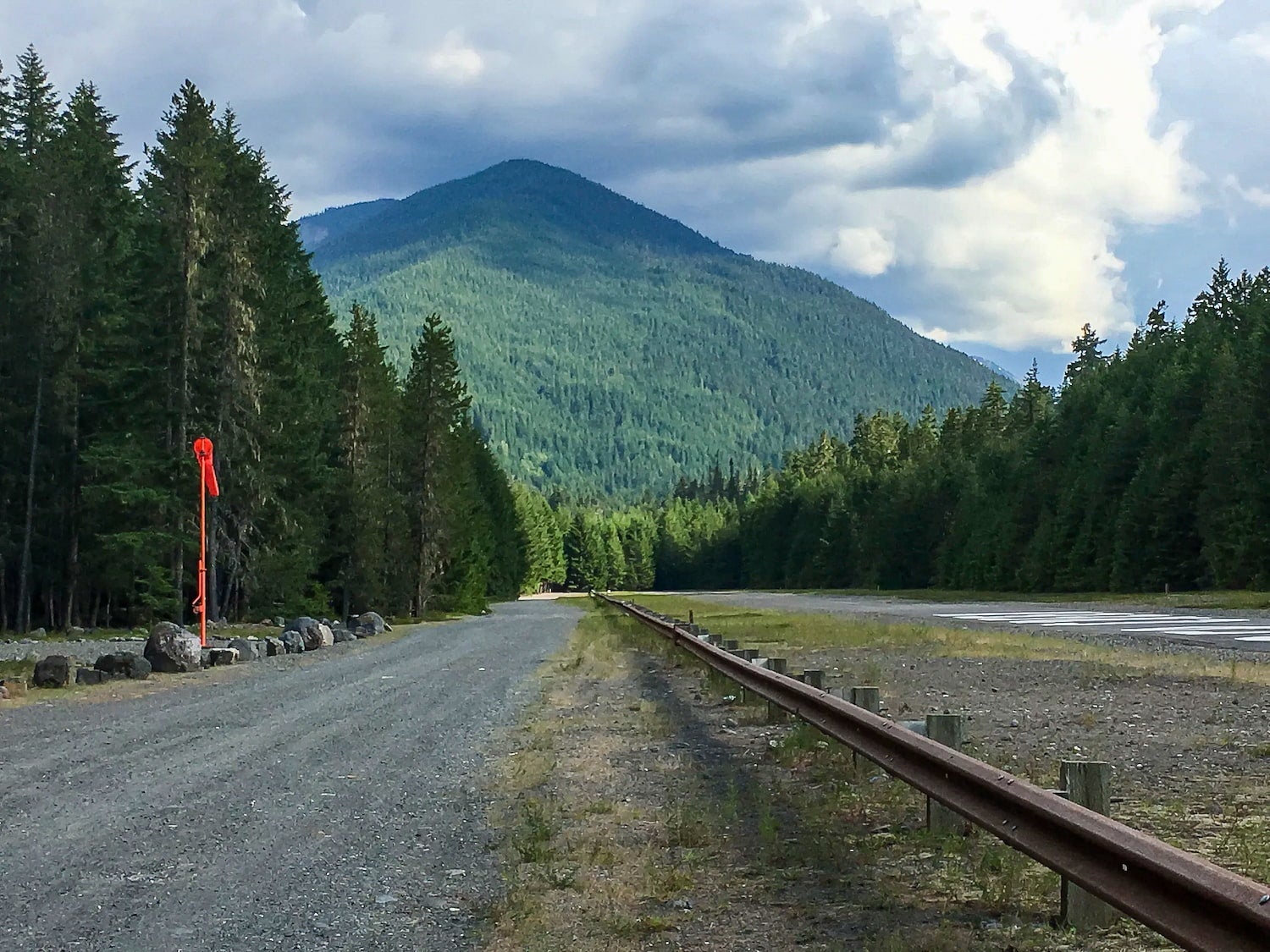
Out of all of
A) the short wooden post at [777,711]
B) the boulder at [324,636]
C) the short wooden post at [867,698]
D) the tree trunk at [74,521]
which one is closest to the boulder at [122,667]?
the boulder at [324,636]

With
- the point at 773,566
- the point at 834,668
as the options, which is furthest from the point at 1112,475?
the point at 773,566

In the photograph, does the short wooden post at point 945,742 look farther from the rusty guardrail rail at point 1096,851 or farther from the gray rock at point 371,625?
the gray rock at point 371,625

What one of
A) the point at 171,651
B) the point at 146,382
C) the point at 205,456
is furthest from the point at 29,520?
the point at 171,651

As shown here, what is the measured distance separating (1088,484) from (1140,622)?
145ft

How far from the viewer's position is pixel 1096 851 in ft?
13.2

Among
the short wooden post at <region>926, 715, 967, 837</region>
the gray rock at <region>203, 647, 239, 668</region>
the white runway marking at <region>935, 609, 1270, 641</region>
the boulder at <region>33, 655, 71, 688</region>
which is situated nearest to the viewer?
the short wooden post at <region>926, 715, 967, 837</region>

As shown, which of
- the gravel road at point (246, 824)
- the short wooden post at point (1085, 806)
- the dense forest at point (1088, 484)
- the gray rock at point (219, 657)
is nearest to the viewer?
the short wooden post at point (1085, 806)

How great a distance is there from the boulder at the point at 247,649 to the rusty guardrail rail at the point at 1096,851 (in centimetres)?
1717

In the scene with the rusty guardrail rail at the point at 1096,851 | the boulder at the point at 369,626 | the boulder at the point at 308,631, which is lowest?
the boulder at the point at 369,626

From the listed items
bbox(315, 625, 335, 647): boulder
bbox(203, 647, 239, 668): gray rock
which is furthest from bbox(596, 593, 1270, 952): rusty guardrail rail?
bbox(315, 625, 335, 647): boulder

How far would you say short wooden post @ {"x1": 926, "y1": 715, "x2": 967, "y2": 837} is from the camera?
6.14m

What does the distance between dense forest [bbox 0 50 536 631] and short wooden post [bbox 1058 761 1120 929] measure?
31.3 metres

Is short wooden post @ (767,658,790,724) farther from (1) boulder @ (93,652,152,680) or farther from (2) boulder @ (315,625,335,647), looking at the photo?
(2) boulder @ (315,625,335,647)

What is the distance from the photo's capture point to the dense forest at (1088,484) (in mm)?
52188
